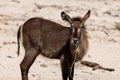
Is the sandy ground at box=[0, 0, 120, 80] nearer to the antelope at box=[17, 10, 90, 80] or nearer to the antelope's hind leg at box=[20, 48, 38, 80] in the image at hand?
the antelope's hind leg at box=[20, 48, 38, 80]

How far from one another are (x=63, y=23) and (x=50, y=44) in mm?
8378

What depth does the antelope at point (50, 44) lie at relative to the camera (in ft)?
34.1

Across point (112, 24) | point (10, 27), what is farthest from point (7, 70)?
point (112, 24)

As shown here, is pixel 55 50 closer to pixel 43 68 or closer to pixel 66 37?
pixel 66 37

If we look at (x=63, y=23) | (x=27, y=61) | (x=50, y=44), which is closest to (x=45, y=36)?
(x=50, y=44)

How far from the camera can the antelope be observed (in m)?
10.4

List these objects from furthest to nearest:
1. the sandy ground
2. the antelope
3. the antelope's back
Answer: the sandy ground, the antelope's back, the antelope

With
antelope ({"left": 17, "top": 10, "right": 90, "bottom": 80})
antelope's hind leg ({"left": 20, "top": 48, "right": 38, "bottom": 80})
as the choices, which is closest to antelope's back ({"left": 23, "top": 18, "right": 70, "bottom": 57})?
antelope ({"left": 17, "top": 10, "right": 90, "bottom": 80})

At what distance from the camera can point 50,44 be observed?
1090cm

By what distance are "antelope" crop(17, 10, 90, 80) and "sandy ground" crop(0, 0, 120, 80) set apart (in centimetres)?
91

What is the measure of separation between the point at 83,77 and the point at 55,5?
1006 cm

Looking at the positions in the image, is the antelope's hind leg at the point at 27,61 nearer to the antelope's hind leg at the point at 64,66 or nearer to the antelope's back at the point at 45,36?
the antelope's back at the point at 45,36

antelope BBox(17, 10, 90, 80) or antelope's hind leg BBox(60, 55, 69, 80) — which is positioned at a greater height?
antelope BBox(17, 10, 90, 80)

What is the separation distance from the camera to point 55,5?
21609 mm
